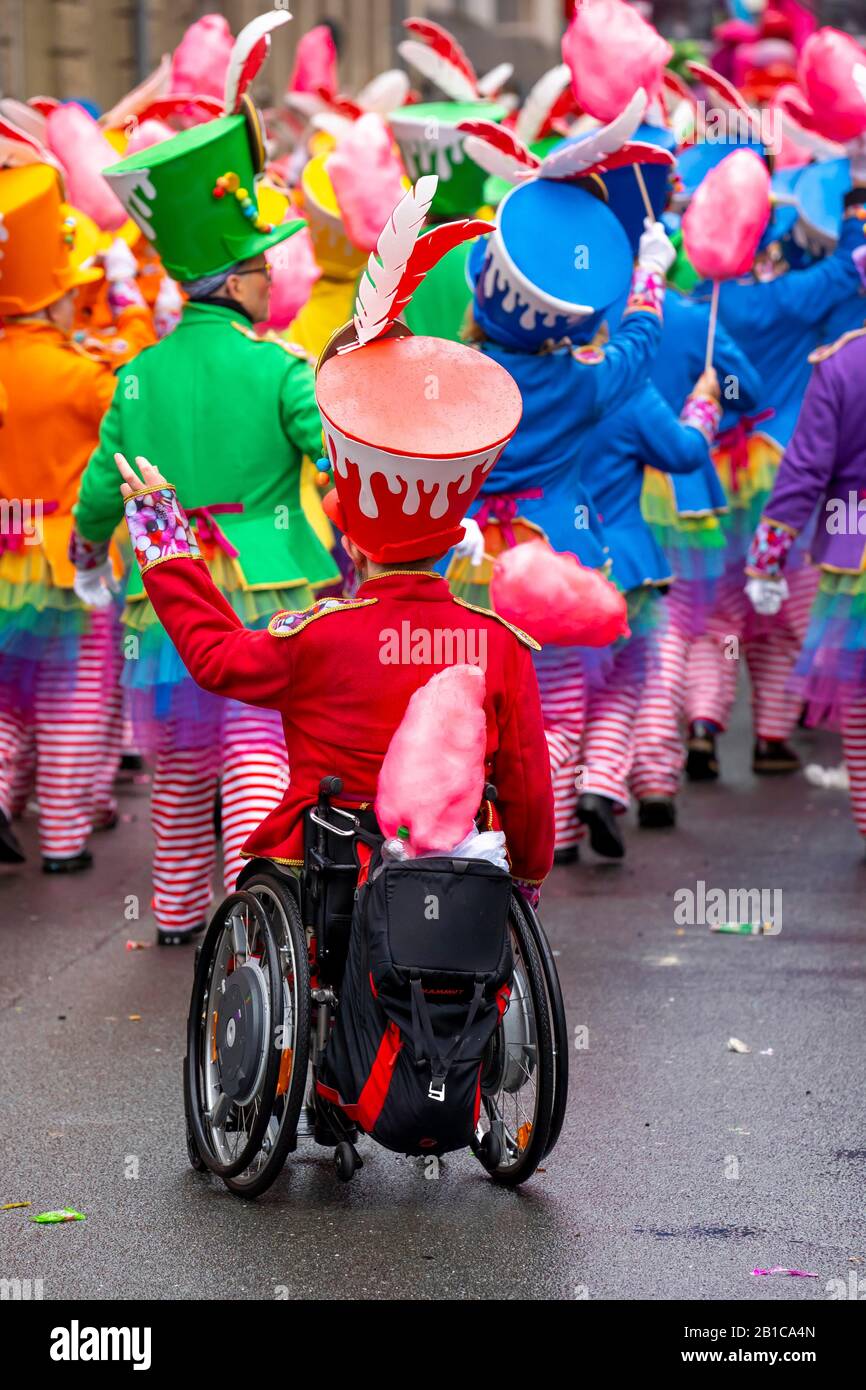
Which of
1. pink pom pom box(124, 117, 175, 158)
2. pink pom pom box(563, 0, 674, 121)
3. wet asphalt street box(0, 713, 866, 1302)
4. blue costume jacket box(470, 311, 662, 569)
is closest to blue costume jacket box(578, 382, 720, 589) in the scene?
blue costume jacket box(470, 311, 662, 569)

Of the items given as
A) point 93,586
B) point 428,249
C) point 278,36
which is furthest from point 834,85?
point 278,36

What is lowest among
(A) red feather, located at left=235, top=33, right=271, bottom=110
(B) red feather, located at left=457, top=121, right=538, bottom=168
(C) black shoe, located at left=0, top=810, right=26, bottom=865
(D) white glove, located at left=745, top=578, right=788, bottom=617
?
(C) black shoe, located at left=0, top=810, right=26, bottom=865

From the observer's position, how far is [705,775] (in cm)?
954

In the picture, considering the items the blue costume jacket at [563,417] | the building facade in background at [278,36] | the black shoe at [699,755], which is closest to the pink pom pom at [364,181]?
the blue costume jacket at [563,417]

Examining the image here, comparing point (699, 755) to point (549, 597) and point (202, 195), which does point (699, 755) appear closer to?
point (202, 195)

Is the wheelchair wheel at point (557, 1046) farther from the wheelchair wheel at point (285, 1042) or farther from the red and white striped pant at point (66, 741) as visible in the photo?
the red and white striped pant at point (66, 741)

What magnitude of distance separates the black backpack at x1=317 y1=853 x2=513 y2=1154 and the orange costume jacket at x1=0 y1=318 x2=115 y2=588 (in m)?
3.47

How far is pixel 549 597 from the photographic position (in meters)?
5.05

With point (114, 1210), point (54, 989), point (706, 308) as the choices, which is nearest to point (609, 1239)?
point (114, 1210)

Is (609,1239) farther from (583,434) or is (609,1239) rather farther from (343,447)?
(583,434)

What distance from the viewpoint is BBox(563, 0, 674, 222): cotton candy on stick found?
7.46 metres

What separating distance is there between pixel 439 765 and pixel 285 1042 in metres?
0.62

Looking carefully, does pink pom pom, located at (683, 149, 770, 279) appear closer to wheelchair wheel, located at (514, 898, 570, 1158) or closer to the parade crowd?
the parade crowd
